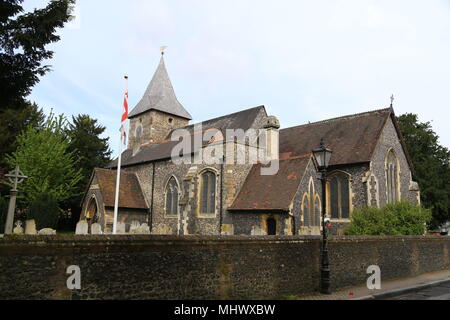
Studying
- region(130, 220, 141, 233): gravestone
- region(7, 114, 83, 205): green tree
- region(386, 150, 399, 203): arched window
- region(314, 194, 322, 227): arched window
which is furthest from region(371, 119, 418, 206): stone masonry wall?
region(7, 114, 83, 205): green tree

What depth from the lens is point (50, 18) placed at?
966cm

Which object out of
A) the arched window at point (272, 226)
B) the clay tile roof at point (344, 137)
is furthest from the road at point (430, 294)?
the clay tile roof at point (344, 137)

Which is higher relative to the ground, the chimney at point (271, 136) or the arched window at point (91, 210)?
the chimney at point (271, 136)

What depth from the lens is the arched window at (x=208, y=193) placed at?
2331cm

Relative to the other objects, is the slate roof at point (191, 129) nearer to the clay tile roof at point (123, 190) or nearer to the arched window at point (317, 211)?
the clay tile roof at point (123, 190)

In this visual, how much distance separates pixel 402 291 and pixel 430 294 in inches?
35.0

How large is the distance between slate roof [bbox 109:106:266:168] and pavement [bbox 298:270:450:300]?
14282mm

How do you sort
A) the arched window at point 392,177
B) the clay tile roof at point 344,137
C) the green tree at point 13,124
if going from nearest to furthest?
the clay tile roof at point 344,137 < the arched window at point 392,177 < the green tree at point 13,124

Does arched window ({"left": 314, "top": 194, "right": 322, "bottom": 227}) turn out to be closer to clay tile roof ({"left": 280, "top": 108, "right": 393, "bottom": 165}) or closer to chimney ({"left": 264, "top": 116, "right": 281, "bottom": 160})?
clay tile roof ({"left": 280, "top": 108, "right": 393, "bottom": 165})

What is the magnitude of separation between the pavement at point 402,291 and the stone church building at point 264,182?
4.49 m

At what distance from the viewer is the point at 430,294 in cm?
1145

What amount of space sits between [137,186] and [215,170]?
994 centimetres

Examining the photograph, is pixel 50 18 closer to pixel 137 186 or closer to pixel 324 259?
pixel 324 259

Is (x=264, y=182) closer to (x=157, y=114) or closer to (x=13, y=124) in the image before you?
(x=157, y=114)
